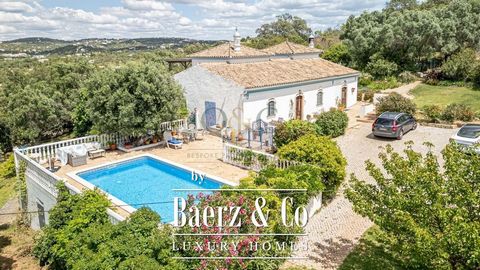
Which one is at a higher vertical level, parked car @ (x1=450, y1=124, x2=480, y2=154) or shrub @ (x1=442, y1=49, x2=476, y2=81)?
shrub @ (x1=442, y1=49, x2=476, y2=81)

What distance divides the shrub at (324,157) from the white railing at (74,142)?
32.9 ft

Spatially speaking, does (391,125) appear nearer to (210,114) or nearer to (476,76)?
(210,114)

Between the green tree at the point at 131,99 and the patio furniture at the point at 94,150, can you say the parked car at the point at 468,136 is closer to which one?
the green tree at the point at 131,99

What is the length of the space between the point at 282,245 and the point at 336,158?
16.7 ft

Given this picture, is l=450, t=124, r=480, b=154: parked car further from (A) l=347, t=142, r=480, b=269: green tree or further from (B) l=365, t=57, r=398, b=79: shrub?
(B) l=365, t=57, r=398, b=79: shrub

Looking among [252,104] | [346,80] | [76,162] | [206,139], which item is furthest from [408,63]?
[76,162]

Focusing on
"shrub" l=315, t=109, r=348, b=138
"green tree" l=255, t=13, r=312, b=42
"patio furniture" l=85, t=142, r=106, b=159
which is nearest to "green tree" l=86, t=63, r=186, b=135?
"patio furniture" l=85, t=142, r=106, b=159

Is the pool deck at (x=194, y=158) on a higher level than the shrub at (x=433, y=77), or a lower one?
lower

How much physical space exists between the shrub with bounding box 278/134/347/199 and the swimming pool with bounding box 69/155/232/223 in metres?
3.26

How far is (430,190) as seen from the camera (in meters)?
6.62

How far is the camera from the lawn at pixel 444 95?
33.2m

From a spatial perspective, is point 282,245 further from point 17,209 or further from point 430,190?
point 17,209

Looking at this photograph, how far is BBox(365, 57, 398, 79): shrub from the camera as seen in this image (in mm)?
44969

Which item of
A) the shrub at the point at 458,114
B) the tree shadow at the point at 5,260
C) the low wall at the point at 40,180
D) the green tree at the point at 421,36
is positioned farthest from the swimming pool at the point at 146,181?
the green tree at the point at 421,36
